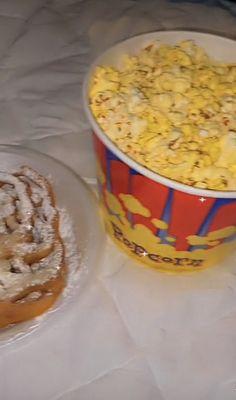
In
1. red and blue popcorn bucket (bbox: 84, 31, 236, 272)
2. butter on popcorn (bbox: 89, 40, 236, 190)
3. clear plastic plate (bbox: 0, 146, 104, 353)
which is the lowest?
clear plastic plate (bbox: 0, 146, 104, 353)

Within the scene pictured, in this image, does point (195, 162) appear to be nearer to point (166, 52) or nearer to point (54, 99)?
point (166, 52)

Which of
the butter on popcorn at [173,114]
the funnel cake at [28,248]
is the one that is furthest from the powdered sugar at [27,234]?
the butter on popcorn at [173,114]

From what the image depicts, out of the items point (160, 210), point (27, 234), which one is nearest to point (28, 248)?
point (27, 234)

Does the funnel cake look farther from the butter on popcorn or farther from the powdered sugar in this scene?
the butter on popcorn

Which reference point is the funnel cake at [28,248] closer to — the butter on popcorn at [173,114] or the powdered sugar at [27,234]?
the powdered sugar at [27,234]

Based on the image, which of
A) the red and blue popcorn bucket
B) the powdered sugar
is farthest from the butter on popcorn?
the powdered sugar

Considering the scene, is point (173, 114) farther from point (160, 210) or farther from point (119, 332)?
point (119, 332)
